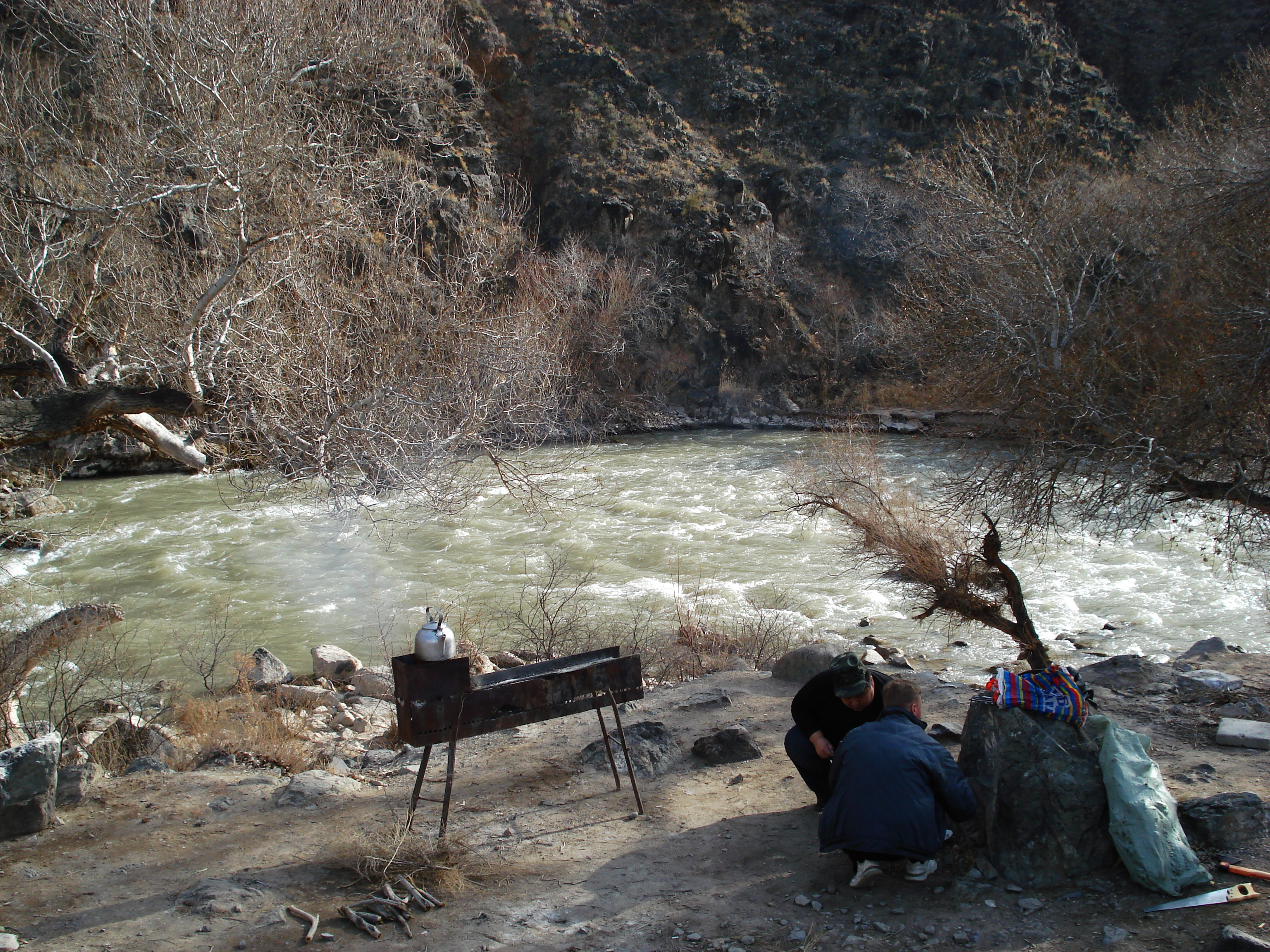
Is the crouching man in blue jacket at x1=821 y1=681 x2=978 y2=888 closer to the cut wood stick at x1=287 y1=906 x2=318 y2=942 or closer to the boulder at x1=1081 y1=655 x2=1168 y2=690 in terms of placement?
the cut wood stick at x1=287 y1=906 x2=318 y2=942

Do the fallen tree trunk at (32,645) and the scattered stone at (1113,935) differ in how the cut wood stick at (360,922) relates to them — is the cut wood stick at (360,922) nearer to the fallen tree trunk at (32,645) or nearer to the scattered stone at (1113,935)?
the scattered stone at (1113,935)

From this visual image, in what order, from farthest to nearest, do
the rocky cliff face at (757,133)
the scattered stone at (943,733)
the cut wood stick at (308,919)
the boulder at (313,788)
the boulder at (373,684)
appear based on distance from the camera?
the rocky cliff face at (757,133) < the boulder at (373,684) < the scattered stone at (943,733) < the boulder at (313,788) < the cut wood stick at (308,919)


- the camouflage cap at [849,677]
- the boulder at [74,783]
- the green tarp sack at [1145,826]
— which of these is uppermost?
the camouflage cap at [849,677]

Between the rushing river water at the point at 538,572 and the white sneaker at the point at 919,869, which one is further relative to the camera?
the rushing river water at the point at 538,572

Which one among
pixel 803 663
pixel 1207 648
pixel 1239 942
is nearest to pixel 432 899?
pixel 1239 942

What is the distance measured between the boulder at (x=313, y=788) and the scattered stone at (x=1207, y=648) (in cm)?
799

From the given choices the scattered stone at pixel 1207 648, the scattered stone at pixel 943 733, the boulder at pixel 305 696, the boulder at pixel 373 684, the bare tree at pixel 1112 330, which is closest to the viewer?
the scattered stone at pixel 943 733

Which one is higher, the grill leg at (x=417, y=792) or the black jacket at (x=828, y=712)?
the black jacket at (x=828, y=712)

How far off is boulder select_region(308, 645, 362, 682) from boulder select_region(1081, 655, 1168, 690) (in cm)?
692

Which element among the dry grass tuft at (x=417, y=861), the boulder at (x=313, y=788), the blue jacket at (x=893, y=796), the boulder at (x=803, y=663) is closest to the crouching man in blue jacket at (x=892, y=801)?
the blue jacket at (x=893, y=796)

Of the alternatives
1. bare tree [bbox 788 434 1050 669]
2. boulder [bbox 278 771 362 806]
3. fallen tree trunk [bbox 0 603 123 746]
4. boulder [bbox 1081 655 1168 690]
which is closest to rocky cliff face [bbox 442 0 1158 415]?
bare tree [bbox 788 434 1050 669]

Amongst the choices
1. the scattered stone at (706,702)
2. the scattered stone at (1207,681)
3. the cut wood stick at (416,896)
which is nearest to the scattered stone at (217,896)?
the cut wood stick at (416,896)

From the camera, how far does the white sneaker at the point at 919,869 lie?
3783 mm

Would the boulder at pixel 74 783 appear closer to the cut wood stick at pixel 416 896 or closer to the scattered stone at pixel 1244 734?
the cut wood stick at pixel 416 896
